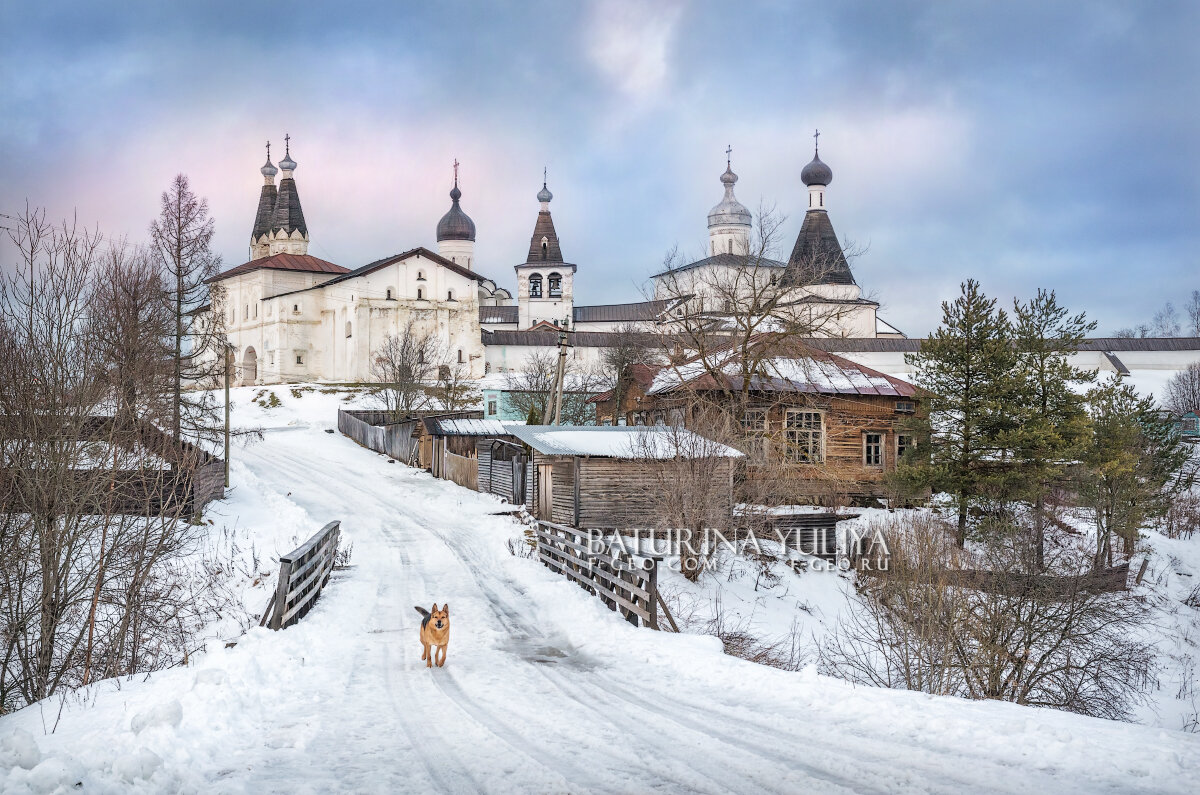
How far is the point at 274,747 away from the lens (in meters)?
6.85

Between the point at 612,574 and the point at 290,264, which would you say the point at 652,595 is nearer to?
the point at 612,574

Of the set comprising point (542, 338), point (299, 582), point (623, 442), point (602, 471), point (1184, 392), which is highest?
point (542, 338)

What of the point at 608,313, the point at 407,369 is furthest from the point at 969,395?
the point at 608,313

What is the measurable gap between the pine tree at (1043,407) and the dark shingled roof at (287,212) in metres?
65.6

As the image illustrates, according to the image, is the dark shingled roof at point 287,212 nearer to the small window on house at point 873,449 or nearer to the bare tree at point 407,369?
the bare tree at point 407,369

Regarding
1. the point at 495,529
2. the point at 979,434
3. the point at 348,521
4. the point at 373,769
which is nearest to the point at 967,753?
the point at 373,769

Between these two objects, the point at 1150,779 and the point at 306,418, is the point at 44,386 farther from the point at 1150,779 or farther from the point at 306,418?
the point at 306,418

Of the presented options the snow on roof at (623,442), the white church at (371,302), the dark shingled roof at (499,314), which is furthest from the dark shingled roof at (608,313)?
the snow on roof at (623,442)

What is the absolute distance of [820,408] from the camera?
104 feet

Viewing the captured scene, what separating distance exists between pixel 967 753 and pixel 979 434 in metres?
21.9

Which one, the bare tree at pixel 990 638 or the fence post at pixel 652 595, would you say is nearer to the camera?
the fence post at pixel 652 595

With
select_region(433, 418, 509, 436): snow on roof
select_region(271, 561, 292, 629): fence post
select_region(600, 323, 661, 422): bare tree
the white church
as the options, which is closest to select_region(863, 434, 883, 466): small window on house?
select_region(600, 323, 661, 422): bare tree

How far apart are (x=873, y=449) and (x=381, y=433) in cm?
2243

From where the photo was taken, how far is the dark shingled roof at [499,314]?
87.4 metres
